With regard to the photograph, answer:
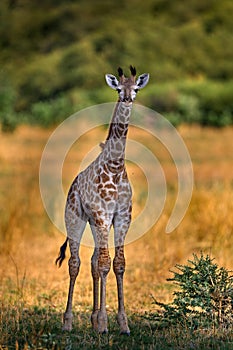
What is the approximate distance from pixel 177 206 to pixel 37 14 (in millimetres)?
31904

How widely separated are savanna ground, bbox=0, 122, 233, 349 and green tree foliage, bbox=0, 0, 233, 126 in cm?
1917

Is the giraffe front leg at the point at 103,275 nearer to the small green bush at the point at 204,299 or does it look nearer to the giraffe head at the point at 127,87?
the small green bush at the point at 204,299

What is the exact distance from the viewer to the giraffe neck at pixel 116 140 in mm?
7148

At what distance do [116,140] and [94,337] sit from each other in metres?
1.69

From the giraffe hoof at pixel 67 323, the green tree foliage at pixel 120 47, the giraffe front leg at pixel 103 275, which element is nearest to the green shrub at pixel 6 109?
the green tree foliage at pixel 120 47

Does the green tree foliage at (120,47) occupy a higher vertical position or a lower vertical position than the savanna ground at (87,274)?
higher

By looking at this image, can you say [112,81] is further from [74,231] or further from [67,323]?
[67,323]

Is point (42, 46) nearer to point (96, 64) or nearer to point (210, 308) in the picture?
point (96, 64)

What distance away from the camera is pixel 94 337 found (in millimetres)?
7242

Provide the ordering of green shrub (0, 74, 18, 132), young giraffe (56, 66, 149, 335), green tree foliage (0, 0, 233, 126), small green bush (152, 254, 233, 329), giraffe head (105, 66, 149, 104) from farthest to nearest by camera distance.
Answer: green tree foliage (0, 0, 233, 126), green shrub (0, 74, 18, 132), small green bush (152, 254, 233, 329), young giraffe (56, 66, 149, 335), giraffe head (105, 66, 149, 104)

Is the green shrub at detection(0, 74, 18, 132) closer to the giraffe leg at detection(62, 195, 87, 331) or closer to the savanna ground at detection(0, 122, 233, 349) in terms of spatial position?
the savanna ground at detection(0, 122, 233, 349)

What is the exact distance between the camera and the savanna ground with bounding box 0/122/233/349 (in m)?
7.20

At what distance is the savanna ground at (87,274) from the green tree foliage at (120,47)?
755 inches

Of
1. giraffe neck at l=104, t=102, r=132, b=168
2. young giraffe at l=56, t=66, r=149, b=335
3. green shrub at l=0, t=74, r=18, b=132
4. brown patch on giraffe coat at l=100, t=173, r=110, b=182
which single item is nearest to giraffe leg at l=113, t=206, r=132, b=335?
young giraffe at l=56, t=66, r=149, b=335
